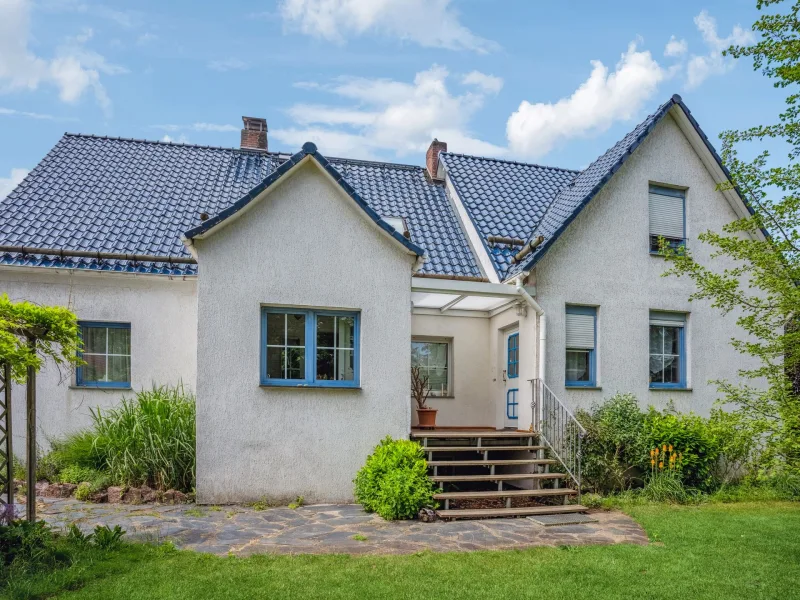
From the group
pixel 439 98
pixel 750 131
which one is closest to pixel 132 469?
pixel 750 131

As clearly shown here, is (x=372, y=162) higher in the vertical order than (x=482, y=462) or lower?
higher

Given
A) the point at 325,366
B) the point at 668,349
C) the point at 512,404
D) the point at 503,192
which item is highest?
the point at 503,192

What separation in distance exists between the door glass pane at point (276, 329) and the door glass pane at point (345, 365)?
94cm

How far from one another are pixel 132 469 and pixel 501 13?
1024 cm

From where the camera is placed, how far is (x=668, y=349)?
12.7 m

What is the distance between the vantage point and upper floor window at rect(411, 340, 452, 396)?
46.8ft

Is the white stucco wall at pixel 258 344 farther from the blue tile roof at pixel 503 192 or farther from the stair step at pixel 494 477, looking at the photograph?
the blue tile roof at pixel 503 192

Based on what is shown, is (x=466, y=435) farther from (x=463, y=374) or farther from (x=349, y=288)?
(x=463, y=374)

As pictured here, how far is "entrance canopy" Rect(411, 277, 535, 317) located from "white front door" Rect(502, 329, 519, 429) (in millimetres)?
727

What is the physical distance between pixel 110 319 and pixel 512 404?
7913 millimetres

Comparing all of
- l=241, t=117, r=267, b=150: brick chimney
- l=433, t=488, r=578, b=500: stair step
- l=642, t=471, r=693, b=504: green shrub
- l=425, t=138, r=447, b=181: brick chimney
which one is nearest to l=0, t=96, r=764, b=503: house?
l=425, t=138, r=447, b=181: brick chimney

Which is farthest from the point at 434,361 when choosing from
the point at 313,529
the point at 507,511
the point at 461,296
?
the point at 313,529

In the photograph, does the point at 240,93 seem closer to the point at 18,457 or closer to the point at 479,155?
the point at 479,155

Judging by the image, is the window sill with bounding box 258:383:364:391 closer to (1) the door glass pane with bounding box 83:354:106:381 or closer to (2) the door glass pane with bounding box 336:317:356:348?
(2) the door glass pane with bounding box 336:317:356:348
